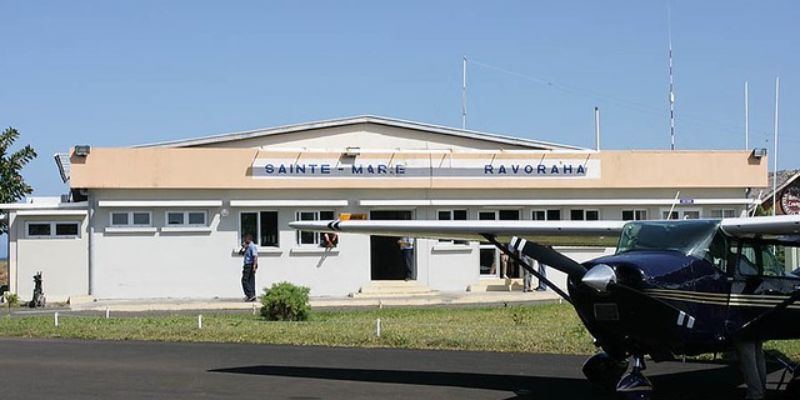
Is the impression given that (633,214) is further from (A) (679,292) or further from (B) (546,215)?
(A) (679,292)

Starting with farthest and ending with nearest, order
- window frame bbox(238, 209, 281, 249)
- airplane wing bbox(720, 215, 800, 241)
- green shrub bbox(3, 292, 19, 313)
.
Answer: window frame bbox(238, 209, 281, 249), green shrub bbox(3, 292, 19, 313), airplane wing bbox(720, 215, 800, 241)

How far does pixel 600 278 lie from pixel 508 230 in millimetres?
3429

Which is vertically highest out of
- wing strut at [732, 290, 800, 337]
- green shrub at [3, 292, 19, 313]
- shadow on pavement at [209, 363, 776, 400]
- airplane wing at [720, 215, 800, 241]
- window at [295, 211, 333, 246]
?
window at [295, 211, 333, 246]

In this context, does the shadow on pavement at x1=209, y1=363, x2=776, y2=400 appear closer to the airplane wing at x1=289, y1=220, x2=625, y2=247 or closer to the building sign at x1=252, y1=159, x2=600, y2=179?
the airplane wing at x1=289, y1=220, x2=625, y2=247

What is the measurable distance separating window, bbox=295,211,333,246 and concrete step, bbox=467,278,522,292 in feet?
14.9

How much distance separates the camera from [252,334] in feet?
59.4

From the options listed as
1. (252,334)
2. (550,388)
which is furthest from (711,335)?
(252,334)

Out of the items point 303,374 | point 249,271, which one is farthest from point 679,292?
point 249,271

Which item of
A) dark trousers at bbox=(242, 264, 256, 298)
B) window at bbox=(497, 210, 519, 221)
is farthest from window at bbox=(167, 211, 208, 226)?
window at bbox=(497, 210, 519, 221)

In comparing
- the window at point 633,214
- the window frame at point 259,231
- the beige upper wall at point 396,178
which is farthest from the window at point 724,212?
the window frame at point 259,231

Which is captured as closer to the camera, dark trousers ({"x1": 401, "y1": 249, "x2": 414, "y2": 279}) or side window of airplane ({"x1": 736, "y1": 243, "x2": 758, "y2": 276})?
side window of airplane ({"x1": 736, "y1": 243, "x2": 758, "y2": 276})

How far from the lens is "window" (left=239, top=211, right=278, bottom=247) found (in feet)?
99.4

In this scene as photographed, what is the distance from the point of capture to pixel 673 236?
11.4 meters

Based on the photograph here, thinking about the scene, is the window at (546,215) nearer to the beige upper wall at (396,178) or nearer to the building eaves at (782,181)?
the beige upper wall at (396,178)
